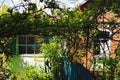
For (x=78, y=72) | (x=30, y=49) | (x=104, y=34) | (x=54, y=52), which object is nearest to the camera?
(x=104, y=34)

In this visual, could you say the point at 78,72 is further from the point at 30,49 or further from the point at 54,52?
the point at 30,49

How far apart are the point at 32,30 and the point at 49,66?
6921mm

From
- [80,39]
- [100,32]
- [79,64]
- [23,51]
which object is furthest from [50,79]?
[23,51]

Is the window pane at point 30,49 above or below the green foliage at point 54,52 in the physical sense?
below

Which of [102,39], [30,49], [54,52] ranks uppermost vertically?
[102,39]

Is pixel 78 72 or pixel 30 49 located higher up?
pixel 78 72

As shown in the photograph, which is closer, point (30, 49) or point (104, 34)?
point (104, 34)

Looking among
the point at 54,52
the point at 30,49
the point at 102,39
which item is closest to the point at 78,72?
the point at 54,52

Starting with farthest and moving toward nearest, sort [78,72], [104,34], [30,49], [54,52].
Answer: [30,49] < [54,52] < [78,72] < [104,34]

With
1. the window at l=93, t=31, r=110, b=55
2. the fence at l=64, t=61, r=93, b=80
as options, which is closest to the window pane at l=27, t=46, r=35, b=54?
the fence at l=64, t=61, r=93, b=80

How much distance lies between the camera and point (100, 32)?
13.0 ft

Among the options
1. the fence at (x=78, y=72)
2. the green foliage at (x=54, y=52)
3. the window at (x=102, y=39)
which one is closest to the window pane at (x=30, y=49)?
the green foliage at (x=54, y=52)

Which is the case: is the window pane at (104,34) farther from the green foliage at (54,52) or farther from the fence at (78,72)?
the green foliage at (54,52)

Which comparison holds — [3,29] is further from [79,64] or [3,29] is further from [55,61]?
[55,61]
